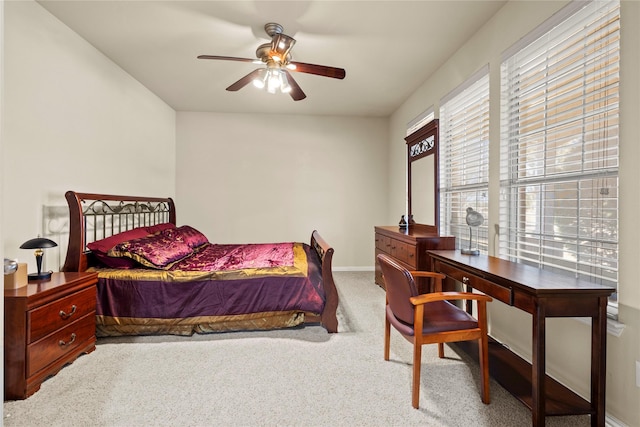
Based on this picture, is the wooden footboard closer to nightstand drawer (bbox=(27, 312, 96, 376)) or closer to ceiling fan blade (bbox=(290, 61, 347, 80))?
ceiling fan blade (bbox=(290, 61, 347, 80))

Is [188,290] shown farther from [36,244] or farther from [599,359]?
[599,359]

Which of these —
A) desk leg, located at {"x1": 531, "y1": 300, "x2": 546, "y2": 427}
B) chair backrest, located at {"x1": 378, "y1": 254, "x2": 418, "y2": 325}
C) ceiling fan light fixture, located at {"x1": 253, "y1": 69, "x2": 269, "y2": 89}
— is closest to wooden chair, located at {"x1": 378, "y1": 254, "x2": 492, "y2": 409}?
chair backrest, located at {"x1": 378, "y1": 254, "x2": 418, "y2": 325}

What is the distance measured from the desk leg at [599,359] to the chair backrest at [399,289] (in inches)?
33.9

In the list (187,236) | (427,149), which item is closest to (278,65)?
(427,149)

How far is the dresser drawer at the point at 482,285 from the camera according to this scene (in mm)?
1778

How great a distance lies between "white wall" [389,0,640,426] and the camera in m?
1.57

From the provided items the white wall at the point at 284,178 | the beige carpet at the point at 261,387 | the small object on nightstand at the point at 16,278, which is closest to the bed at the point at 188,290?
the beige carpet at the point at 261,387

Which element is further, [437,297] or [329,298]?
[329,298]

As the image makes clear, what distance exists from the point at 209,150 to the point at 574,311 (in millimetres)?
5080

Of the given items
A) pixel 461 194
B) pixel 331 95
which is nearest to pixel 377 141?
pixel 331 95

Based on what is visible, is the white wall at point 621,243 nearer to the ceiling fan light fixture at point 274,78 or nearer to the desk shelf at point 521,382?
the desk shelf at point 521,382

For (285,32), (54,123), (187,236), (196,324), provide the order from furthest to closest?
(187,236) → (285,32) → (196,324) → (54,123)

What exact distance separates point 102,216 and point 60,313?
1.51 meters

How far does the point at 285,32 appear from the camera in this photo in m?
2.89
